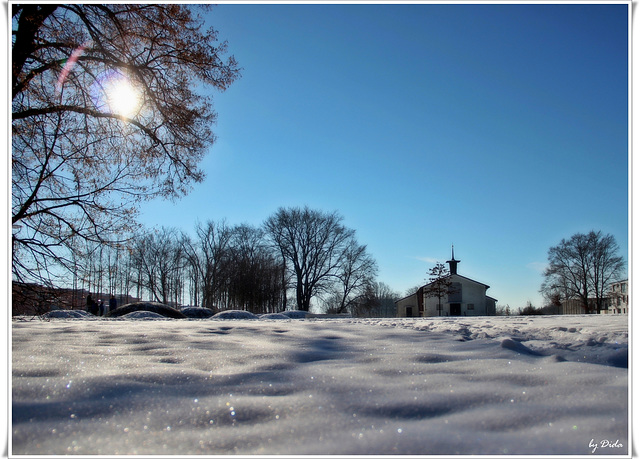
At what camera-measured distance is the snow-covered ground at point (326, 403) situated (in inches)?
41.1

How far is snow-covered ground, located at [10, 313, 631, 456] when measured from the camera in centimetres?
104

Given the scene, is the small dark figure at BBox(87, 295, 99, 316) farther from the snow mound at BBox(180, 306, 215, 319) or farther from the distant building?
the distant building

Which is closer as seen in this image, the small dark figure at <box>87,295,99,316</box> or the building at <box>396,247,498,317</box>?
the small dark figure at <box>87,295,99,316</box>

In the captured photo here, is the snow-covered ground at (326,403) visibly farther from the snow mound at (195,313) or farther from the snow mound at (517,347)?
the snow mound at (195,313)

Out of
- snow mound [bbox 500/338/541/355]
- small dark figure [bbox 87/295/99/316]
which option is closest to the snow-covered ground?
snow mound [bbox 500/338/541/355]

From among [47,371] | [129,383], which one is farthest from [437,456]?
[47,371]

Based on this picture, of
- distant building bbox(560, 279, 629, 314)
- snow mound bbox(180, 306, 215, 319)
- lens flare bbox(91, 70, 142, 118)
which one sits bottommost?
distant building bbox(560, 279, 629, 314)

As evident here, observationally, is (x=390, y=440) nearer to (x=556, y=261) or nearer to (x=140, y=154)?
(x=140, y=154)

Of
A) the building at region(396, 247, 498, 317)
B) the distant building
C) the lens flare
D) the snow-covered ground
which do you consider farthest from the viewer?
the building at region(396, 247, 498, 317)

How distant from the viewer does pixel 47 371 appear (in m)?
1.87

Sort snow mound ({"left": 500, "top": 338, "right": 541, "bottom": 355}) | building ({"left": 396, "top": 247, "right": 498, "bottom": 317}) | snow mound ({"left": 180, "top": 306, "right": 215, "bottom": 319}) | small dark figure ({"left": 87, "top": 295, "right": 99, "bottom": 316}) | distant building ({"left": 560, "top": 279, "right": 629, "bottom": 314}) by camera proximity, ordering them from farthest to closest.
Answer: building ({"left": 396, "top": 247, "right": 498, "bottom": 317}) < distant building ({"left": 560, "top": 279, "right": 629, "bottom": 314}) < small dark figure ({"left": 87, "top": 295, "right": 99, "bottom": 316}) < snow mound ({"left": 180, "top": 306, "right": 215, "bottom": 319}) < snow mound ({"left": 500, "top": 338, "right": 541, "bottom": 355})

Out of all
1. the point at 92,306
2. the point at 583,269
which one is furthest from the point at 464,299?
the point at 92,306

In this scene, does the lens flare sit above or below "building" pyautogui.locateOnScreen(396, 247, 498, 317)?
above

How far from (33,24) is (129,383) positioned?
5.68 m
